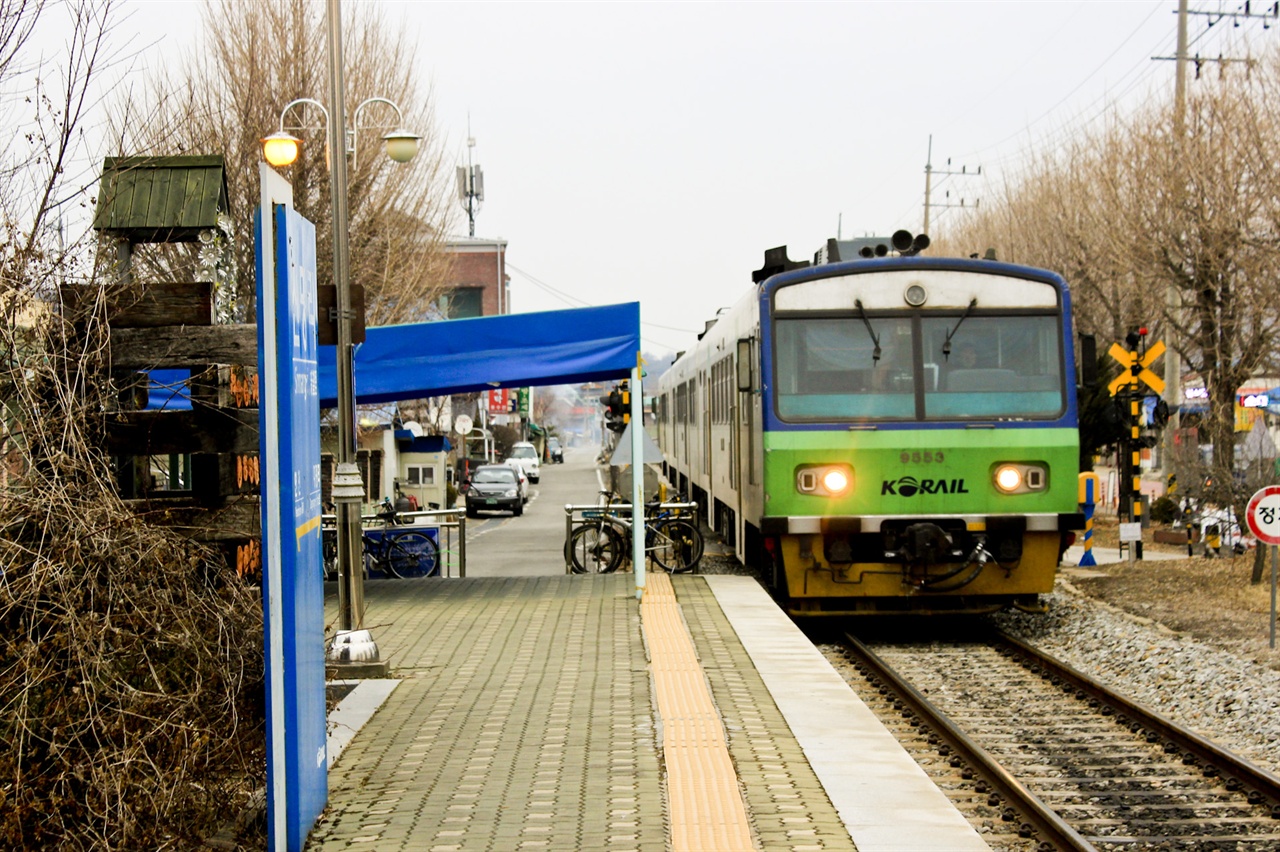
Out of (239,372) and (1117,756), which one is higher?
(239,372)

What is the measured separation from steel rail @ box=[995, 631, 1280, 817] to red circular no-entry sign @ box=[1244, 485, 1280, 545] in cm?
211

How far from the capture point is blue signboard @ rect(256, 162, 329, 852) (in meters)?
4.98

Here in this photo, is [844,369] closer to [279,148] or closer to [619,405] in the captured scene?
[279,148]

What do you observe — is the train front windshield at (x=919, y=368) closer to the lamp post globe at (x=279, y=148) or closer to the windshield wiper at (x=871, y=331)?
the windshield wiper at (x=871, y=331)

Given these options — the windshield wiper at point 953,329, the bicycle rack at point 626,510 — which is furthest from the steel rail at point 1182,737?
the bicycle rack at point 626,510

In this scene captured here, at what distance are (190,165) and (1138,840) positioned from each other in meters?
6.83

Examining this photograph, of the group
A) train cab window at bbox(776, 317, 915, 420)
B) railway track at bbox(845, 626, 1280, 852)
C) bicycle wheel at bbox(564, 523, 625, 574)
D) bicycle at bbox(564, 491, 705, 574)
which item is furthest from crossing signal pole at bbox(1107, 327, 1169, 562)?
railway track at bbox(845, 626, 1280, 852)

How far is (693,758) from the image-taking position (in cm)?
685

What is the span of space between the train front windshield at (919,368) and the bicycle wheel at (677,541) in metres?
4.19

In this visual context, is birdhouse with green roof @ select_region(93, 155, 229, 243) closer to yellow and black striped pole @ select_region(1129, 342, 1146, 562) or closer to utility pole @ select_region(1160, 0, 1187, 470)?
yellow and black striped pole @ select_region(1129, 342, 1146, 562)

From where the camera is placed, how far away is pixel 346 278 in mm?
10750

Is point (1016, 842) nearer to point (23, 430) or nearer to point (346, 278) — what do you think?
point (23, 430)

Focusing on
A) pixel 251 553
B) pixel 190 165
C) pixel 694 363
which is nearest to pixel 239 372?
pixel 251 553

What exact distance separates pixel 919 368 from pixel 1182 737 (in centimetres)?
475
